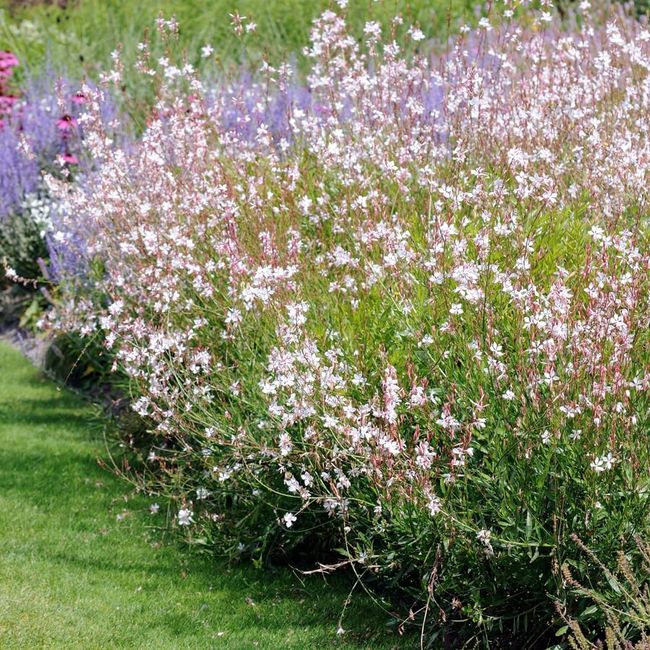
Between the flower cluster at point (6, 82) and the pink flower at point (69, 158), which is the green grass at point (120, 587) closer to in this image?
the pink flower at point (69, 158)

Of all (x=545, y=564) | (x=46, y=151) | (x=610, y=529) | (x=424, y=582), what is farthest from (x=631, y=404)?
(x=46, y=151)

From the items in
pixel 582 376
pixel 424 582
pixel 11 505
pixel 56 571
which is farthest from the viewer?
pixel 11 505

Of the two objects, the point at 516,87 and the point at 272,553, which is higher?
the point at 516,87

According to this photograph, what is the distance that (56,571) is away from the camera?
5.38 meters

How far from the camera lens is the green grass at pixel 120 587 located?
4738 millimetres

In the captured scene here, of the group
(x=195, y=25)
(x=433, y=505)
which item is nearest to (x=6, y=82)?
(x=195, y=25)

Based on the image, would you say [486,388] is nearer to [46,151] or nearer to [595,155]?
[595,155]

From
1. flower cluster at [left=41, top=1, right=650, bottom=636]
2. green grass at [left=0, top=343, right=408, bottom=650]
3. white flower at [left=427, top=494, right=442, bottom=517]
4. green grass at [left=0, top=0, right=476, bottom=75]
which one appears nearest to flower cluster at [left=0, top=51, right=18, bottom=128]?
green grass at [left=0, top=0, right=476, bottom=75]

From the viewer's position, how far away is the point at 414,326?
15.1ft

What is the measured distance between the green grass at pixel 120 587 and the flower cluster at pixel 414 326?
27 cm

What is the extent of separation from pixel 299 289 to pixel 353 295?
1.06 feet

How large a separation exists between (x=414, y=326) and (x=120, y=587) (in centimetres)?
192

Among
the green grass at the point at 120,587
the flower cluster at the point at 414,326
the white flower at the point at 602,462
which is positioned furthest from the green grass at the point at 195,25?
the white flower at the point at 602,462

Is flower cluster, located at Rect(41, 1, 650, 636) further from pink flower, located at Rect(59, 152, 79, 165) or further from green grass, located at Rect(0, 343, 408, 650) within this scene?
pink flower, located at Rect(59, 152, 79, 165)
